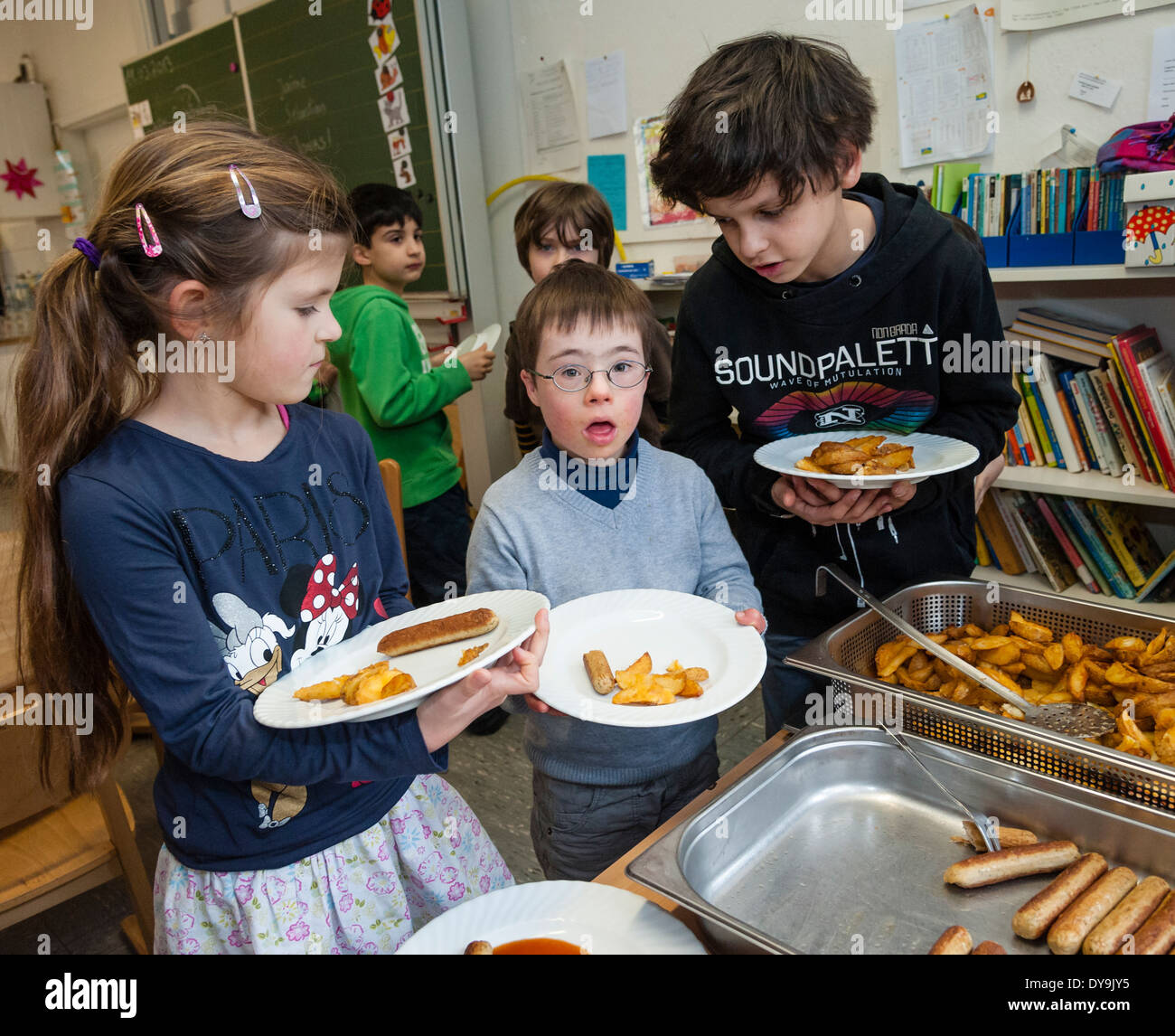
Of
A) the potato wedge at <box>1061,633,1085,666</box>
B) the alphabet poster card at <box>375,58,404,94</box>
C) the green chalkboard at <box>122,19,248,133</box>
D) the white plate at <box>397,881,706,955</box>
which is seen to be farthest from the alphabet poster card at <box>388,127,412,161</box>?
the white plate at <box>397,881,706,955</box>

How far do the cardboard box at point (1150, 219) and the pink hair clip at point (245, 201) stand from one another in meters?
1.98

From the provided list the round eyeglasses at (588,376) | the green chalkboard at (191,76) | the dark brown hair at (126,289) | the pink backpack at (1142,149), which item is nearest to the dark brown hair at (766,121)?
the round eyeglasses at (588,376)

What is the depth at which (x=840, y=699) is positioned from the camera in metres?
1.24

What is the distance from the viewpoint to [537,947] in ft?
2.87

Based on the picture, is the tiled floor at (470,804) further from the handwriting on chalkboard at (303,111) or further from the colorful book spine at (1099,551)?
the handwriting on chalkboard at (303,111)

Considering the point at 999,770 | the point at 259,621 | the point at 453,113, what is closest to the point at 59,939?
the point at 259,621

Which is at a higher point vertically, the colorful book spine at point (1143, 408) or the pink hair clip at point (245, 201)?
the pink hair clip at point (245, 201)

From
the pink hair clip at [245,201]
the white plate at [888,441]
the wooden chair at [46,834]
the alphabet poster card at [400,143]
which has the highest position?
the alphabet poster card at [400,143]

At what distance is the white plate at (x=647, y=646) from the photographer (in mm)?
1065

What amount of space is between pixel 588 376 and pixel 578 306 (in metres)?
0.12

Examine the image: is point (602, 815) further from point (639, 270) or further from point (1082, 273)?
point (639, 270)

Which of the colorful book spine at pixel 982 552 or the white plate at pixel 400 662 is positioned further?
the colorful book spine at pixel 982 552

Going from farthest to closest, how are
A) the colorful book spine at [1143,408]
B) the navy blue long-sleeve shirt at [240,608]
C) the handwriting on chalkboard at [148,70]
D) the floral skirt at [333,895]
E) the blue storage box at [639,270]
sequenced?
1. the handwriting on chalkboard at [148,70]
2. the blue storage box at [639,270]
3. the colorful book spine at [1143,408]
4. the floral skirt at [333,895]
5. the navy blue long-sleeve shirt at [240,608]
